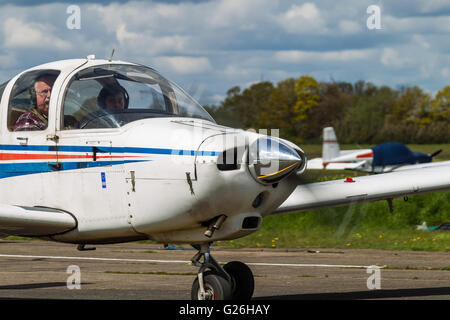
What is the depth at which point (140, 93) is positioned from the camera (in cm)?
866

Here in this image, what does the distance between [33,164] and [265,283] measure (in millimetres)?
4475

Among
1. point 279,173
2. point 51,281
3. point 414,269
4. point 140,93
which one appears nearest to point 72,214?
point 140,93

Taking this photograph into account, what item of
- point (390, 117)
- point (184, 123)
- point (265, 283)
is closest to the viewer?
point (184, 123)

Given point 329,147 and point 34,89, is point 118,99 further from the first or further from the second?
point 329,147

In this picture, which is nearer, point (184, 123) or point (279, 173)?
point (279, 173)

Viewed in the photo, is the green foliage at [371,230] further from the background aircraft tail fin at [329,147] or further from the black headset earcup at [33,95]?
the background aircraft tail fin at [329,147]

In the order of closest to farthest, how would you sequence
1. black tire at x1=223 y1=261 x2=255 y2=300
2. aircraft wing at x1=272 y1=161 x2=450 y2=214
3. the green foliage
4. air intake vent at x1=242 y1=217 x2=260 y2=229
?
air intake vent at x1=242 y1=217 x2=260 y2=229 → black tire at x1=223 y1=261 x2=255 y2=300 → aircraft wing at x1=272 y1=161 x2=450 y2=214 → the green foliage

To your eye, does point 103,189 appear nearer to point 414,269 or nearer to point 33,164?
point 33,164

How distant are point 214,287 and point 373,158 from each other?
40.1m

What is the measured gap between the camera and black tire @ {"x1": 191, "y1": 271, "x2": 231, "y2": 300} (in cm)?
825

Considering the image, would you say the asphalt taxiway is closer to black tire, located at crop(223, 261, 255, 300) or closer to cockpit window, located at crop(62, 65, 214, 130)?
black tire, located at crop(223, 261, 255, 300)

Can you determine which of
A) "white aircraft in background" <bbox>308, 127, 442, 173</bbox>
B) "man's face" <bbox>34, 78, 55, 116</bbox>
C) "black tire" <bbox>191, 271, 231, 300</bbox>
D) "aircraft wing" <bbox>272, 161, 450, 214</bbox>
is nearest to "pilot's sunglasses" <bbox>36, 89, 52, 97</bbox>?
"man's face" <bbox>34, 78, 55, 116</bbox>

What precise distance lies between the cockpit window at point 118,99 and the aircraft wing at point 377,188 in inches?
75.1

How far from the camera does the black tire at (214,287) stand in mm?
8250
